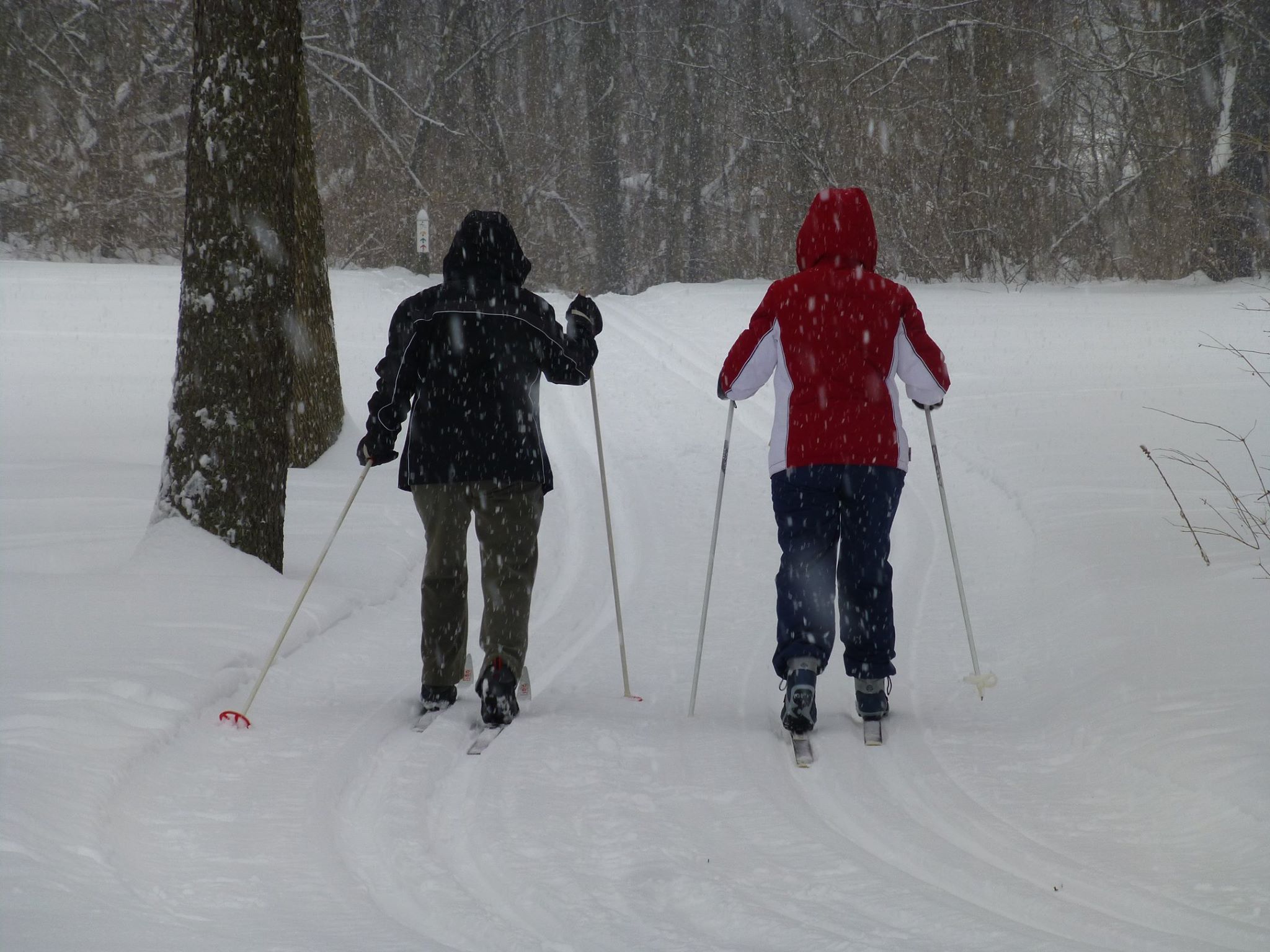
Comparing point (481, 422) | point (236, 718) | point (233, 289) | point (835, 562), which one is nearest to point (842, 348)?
point (835, 562)

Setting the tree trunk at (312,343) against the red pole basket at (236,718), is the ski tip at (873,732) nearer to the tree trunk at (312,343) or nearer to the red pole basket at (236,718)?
the red pole basket at (236,718)

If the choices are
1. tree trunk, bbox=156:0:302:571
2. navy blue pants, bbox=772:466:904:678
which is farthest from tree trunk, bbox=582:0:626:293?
navy blue pants, bbox=772:466:904:678

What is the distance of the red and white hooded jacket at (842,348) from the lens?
4.50 m

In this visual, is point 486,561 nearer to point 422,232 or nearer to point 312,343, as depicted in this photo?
point 312,343

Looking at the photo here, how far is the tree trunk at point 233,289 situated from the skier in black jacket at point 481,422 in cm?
205

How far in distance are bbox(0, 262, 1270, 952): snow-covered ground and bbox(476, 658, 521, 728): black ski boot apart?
97 mm

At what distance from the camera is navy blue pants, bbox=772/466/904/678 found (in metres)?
4.54

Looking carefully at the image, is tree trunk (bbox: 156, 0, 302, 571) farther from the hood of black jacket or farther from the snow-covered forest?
the snow-covered forest

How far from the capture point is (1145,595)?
5883 millimetres

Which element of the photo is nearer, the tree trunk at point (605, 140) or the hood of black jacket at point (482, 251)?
the hood of black jacket at point (482, 251)

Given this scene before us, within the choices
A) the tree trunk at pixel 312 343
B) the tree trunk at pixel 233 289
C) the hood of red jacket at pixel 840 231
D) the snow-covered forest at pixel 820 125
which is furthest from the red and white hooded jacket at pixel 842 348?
the snow-covered forest at pixel 820 125

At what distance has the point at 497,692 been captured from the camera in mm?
4742

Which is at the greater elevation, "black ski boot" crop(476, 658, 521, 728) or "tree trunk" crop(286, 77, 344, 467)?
"tree trunk" crop(286, 77, 344, 467)

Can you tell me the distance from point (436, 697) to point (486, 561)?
0.61 meters
